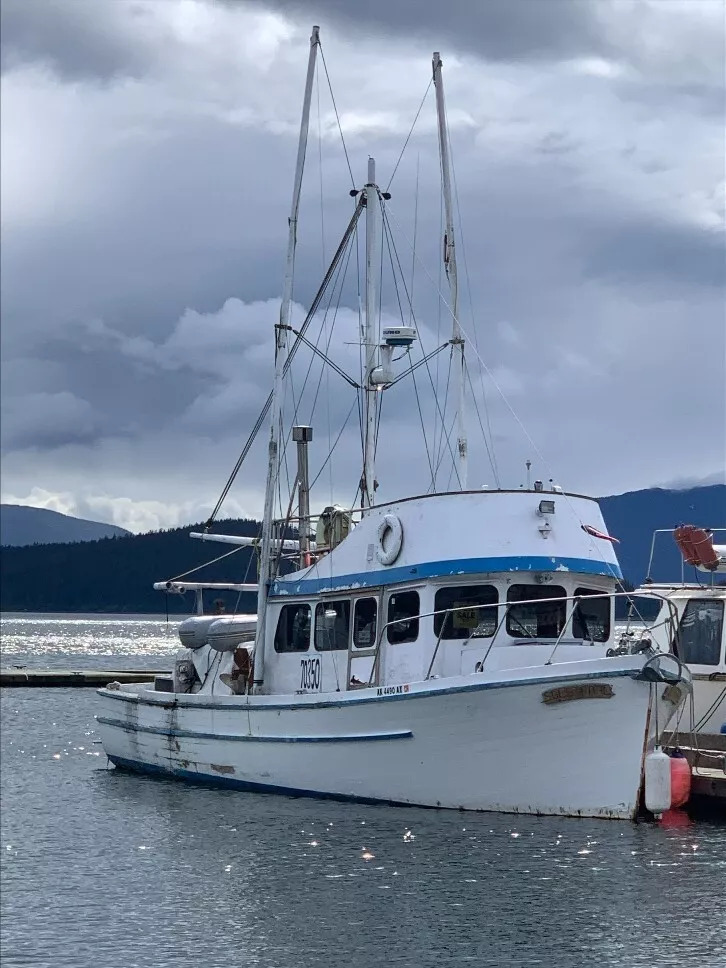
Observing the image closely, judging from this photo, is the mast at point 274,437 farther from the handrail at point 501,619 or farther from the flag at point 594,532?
the flag at point 594,532

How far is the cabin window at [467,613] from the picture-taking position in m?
23.4

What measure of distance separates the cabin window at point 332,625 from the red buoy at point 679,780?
682cm

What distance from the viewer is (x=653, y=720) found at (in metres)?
21.2

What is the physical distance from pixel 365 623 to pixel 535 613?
128 inches

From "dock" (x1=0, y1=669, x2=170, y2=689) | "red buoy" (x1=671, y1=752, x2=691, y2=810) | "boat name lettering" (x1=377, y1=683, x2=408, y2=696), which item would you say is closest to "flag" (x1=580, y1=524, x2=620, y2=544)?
"boat name lettering" (x1=377, y1=683, x2=408, y2=696)

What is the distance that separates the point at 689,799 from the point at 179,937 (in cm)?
926

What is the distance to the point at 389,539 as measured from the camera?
2427 cm

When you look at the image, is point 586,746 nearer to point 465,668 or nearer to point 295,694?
point 465,668

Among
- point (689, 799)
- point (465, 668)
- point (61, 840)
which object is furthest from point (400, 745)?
point (61, 840)

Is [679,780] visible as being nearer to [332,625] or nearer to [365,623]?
[365,623]

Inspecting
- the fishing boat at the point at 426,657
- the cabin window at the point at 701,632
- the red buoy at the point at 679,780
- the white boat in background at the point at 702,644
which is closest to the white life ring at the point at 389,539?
the fishing boat at the point at 426,657

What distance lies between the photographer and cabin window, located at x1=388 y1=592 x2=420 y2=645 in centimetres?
2397

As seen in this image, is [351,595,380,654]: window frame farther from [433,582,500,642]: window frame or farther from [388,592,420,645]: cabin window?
[433,582,500,642]: window frame

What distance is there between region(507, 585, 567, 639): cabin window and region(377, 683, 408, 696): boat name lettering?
2131 millimetres
